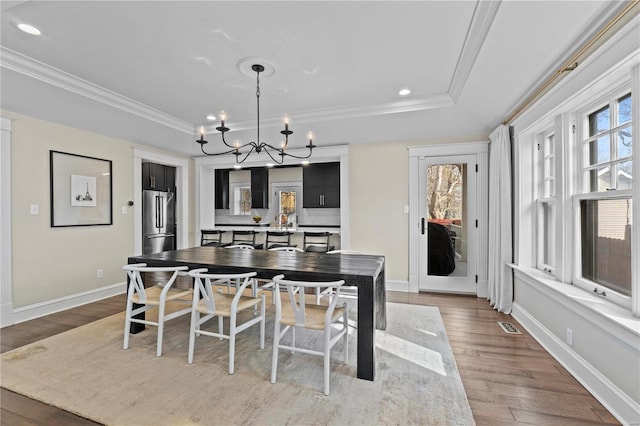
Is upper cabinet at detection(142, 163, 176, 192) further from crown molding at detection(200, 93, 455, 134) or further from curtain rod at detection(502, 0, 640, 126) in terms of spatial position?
curtain rod at detection(502, 0, 640, 126)

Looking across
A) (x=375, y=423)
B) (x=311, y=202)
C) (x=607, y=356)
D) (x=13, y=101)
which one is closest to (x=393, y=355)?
(x=375, y=423)

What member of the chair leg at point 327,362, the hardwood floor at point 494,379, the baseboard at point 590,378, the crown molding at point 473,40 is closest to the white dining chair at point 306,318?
the chair leg at point 327,362

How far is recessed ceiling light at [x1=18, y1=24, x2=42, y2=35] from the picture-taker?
7.41 ft

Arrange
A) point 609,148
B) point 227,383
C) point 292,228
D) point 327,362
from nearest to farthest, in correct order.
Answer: point 327,362 < point 227,383 < point 609,148 < point 292,228

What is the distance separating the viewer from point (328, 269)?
249 cm

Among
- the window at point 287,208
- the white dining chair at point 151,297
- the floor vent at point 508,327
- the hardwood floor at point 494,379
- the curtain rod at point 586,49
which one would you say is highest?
the curtain rod at point 586,49

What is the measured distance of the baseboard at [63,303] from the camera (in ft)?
11.2

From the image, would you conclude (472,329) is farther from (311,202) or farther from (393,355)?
(311,202)

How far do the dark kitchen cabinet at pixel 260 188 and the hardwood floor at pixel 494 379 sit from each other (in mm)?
3110

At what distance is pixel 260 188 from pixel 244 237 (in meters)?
1.03

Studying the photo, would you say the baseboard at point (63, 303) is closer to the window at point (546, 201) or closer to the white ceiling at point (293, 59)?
the white ceiling at point (293, 59)

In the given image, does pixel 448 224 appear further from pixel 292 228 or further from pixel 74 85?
pixel 74 85

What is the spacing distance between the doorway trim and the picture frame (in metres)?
4.59

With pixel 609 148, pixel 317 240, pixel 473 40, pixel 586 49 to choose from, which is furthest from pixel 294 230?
pixel 586 49
